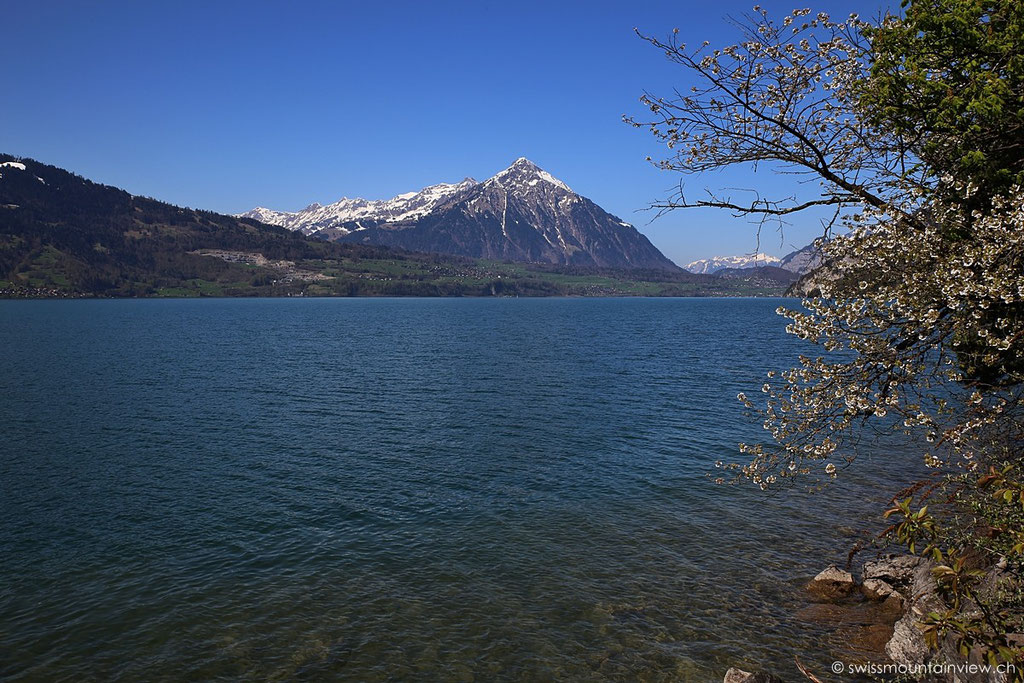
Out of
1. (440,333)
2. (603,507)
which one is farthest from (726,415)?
(440,333)

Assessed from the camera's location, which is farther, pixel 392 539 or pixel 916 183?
pixel 392 539

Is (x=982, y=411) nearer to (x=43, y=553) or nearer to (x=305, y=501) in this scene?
(x=305, y=501)

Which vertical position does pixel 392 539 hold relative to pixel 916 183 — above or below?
below

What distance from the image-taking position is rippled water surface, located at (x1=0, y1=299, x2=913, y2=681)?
21.0m

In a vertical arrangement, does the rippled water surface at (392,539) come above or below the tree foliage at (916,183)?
below

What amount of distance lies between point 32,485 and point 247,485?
45.3 ft

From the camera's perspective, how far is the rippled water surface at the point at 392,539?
21.0 metres

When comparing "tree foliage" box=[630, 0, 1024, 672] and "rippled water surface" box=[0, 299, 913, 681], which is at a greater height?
"tree foliage" box=[630, 0, 1024, 672]

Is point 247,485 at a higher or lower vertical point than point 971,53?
lower

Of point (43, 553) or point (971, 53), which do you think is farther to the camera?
point (43, 553)

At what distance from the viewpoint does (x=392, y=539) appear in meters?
30.1

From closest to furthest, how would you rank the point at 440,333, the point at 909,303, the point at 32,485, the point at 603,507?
the point at 909,303 → the point at 603,507 → the point at 32,485 → the point at 440,333

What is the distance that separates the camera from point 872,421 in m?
54.8

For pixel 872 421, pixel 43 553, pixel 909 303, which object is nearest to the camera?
pixel 909 303
